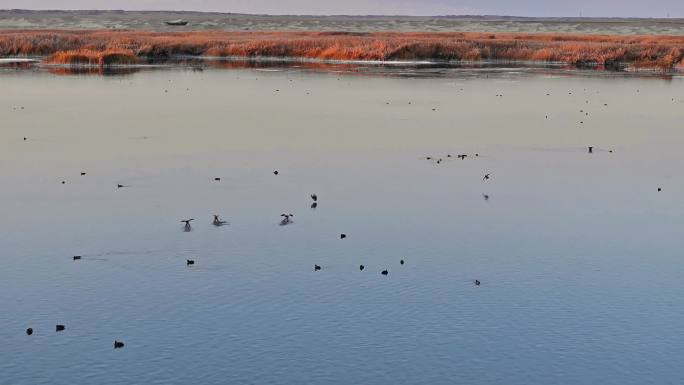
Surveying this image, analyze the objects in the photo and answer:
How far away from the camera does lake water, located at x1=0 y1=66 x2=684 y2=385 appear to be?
12.4m

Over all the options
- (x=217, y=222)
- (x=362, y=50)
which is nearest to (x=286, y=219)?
(x=217, y=222)

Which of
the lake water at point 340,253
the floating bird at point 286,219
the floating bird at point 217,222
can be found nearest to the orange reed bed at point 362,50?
the lake water at point 340,253

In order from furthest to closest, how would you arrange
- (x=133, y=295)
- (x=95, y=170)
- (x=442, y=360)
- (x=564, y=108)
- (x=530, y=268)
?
(x=564, y=108), (x=95, y=170), (x=530, y=268), (x=133, y=295), (x=442, y=360)

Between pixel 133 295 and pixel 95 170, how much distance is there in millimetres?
10726

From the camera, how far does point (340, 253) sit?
1708cm

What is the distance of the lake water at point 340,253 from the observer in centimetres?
1235

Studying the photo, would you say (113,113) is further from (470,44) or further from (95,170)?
(470,44)

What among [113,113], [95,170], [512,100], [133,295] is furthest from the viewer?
[512,100]

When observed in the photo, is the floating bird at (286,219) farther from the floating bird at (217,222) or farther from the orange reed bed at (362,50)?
the orange reed bed at (362,50)

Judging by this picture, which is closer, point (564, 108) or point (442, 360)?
point (442, 360)

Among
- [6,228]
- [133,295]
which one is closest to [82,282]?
[133,295]

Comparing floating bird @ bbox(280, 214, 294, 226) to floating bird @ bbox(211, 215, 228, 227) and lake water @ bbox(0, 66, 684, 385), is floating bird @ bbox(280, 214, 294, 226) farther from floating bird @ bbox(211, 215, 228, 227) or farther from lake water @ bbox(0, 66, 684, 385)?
floating bird @ bbox(211, 215, 228, 227)

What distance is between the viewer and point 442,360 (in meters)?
12.3

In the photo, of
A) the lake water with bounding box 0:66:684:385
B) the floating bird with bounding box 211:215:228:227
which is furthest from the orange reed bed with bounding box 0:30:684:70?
the floating bird with bounding box 211:215:228:227
